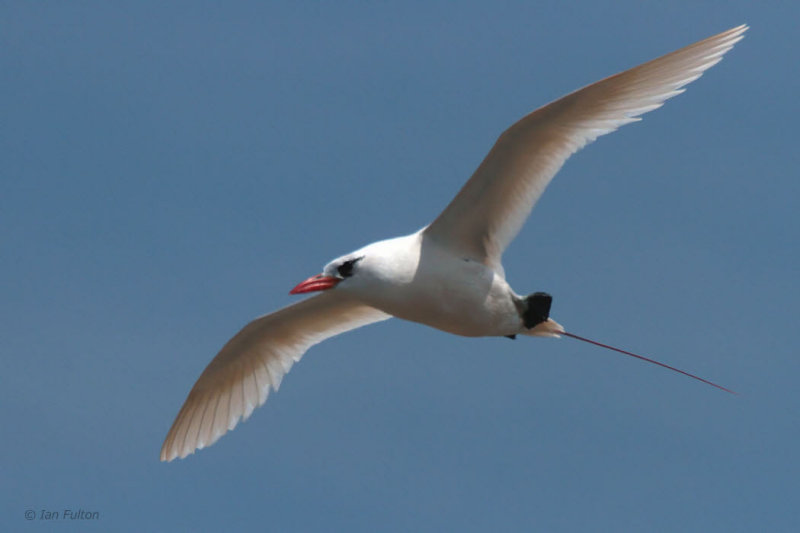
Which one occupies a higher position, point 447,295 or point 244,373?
point 447,295

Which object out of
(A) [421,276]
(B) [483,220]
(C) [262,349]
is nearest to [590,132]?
(B) [483,220]

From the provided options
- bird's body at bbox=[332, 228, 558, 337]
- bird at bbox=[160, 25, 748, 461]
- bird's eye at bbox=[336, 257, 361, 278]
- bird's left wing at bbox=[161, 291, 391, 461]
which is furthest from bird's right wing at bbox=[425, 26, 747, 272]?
bird's left wing at bbox=[161, 291, 391, 461]

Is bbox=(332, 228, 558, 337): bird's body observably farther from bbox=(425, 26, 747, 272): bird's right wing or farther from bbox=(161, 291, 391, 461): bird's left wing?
bbox=(161, 291, 391, 461): bird's left wing

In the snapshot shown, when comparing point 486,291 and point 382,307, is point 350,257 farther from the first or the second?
point 486,291

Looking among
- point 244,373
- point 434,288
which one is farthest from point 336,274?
point 244,373

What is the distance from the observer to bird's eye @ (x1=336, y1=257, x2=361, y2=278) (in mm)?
15664

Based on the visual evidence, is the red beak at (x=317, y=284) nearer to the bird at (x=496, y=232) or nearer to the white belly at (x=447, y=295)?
the bird at (x=496, y=232)

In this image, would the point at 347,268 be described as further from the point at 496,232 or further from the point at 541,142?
the point at 541,142

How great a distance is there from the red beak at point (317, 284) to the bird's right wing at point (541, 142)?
1.49m

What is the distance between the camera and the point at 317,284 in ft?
51.3

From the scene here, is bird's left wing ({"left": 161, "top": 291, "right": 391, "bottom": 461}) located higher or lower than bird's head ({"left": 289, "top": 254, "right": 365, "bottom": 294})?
lower

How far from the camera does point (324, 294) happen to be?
17.9m

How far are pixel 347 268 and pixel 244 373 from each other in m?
4.24

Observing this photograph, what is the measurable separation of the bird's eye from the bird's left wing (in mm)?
3079
